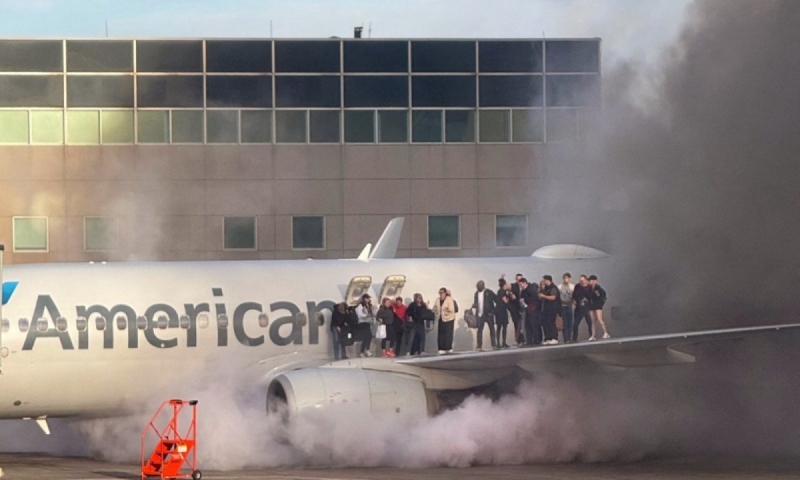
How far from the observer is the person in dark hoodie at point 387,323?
2494cm

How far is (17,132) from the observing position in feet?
128

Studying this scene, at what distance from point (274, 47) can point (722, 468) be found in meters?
20.7

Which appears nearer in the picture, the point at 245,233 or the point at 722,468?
the point at 722,468

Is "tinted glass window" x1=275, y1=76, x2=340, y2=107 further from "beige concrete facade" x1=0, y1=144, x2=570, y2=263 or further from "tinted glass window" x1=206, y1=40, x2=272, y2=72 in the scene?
"beige concrete facade" x1=0, y1=144, x2=570, y2=263

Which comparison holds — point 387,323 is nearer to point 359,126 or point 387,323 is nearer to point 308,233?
point 308,233

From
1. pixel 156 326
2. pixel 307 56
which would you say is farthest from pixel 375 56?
pixel 156 326

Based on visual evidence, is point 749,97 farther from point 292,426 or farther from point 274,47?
point 274,47

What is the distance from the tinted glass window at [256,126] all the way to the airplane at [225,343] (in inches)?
529

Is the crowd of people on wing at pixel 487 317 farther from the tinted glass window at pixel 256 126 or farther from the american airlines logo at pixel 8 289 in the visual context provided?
the tinted glass window at pixel 256 126

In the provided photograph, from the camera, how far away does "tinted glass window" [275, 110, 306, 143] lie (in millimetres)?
39562

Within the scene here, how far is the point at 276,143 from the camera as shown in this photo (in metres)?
39.5

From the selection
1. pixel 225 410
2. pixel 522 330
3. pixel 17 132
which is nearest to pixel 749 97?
pixel 522 330

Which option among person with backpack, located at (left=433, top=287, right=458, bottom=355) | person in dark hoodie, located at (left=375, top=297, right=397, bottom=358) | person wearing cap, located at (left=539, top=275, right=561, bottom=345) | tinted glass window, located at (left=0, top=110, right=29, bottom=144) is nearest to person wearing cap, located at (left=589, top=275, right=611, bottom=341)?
person wearing cap, located at (left=539, top=275, right=561, bottom=345)

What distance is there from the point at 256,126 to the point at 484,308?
15.2m
